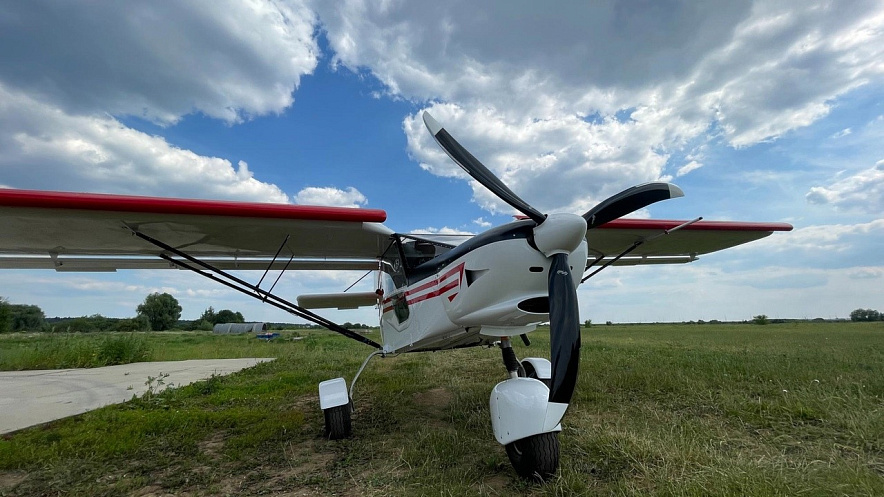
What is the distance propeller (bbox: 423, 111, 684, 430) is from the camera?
274cm

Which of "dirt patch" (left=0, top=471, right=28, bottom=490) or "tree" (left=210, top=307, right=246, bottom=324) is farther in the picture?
"tree" (left=210, top=307, right=246, bottom=324)

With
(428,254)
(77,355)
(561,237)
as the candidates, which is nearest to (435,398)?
(428,254)

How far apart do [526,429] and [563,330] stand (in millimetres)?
783

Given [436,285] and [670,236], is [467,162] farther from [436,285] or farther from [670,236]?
[670,236]

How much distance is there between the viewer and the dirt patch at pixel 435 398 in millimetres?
5780

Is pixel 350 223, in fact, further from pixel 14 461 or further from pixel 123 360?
pixel 123 360

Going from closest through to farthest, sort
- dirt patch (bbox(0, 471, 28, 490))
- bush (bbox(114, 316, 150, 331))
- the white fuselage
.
→ the white fuselage → dirt patch (bbox(0, 471, 28, 490)) → bush (bbox(114, 316, 150, 331))

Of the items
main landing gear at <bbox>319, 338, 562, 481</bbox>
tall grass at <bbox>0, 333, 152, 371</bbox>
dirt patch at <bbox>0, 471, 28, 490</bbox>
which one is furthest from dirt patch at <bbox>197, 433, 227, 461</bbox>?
tall grass at <bbox>0, 333, 152, 371</bbox>

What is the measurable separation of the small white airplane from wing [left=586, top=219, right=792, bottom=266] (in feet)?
0.10

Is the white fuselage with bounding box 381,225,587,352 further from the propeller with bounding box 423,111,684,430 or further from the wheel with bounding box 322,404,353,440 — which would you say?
the wheel with bounding box 322,404,353,440

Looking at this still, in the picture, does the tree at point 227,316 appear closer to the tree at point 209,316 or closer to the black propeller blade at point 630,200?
the tree at point 209,316

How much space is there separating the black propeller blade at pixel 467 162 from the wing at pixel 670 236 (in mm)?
2610

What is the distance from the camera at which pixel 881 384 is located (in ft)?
16.0

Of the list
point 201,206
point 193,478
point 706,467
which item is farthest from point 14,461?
point 706,467
